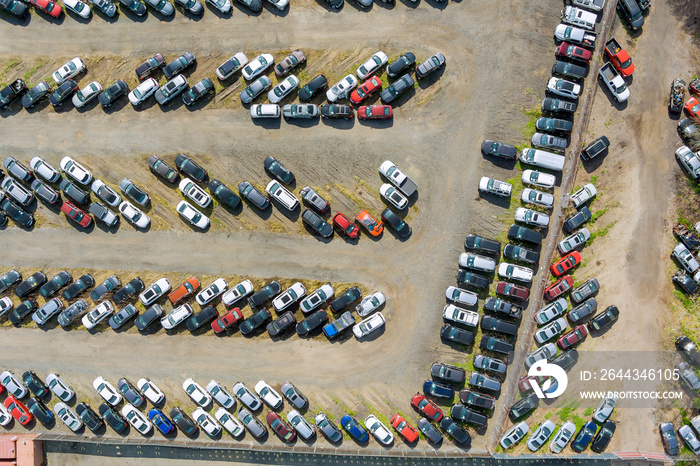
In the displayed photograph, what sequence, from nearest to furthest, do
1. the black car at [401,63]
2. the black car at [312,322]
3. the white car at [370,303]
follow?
the black car at [312,322]
the white car at [370,303]
the black car at [401,63]

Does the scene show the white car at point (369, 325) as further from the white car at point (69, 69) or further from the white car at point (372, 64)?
the white car at point (69, 69)

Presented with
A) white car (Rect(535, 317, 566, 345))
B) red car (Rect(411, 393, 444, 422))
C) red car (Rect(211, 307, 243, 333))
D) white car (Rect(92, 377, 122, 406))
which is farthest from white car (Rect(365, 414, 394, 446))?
white car (Rect(92, 377, 122, 406))

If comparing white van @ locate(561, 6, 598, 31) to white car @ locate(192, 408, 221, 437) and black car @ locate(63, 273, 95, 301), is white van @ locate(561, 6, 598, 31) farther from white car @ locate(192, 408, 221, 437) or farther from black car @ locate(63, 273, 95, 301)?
black car @ locate(63, 273, 95, 301)

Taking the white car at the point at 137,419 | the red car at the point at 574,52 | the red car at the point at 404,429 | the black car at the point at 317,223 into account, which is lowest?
the white car at the point at 137,419

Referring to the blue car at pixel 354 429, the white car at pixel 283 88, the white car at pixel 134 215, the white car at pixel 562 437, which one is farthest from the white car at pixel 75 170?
the white car at pixel 562 437

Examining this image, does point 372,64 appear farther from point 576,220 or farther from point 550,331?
point 550,331

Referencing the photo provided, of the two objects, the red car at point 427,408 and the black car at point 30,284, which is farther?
the black car at point 30,284
